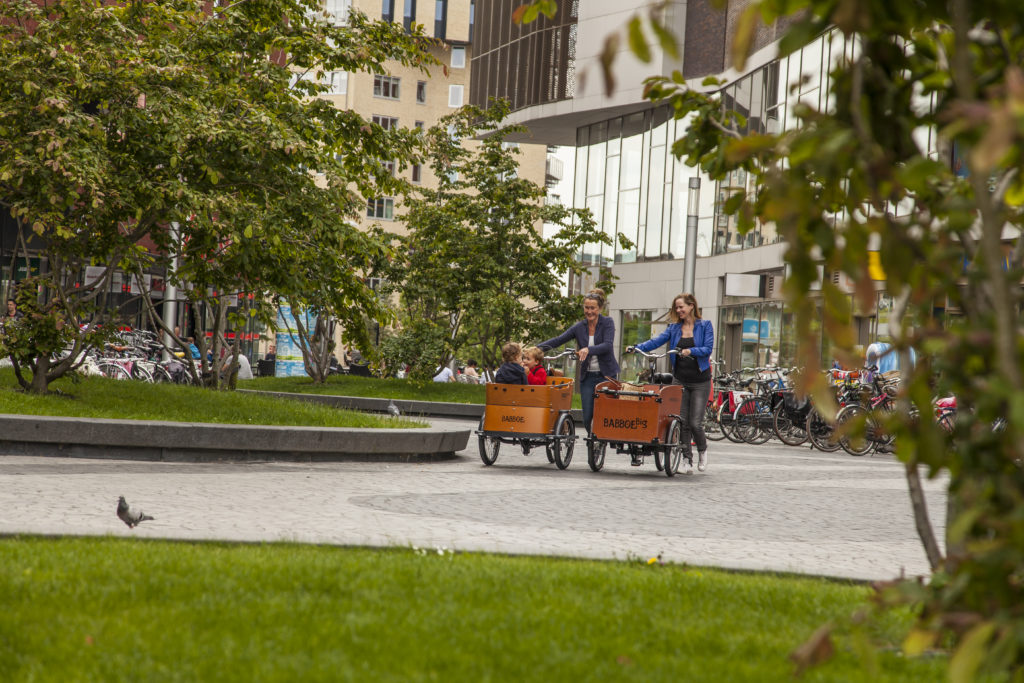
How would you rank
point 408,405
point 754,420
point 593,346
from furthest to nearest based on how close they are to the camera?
1. point 408,405
2. point 754,420
3. point 593,346

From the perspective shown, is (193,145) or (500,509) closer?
(500,509)

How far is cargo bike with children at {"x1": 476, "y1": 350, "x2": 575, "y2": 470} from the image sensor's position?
1272 centimetres

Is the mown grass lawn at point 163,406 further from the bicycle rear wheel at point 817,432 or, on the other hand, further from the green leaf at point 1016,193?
the green leaf at point 1016,193

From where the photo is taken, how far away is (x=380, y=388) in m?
27.5

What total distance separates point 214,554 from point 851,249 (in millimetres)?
4211

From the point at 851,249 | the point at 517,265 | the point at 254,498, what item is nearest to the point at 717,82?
the point at 851,249

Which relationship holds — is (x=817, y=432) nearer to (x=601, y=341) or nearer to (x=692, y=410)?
(x=692, y=410)

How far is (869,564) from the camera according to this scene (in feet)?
22.2

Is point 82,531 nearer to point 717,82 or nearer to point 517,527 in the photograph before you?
point 517,527

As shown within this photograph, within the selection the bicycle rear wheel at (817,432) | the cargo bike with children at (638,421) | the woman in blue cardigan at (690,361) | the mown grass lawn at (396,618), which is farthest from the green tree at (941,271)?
the bicycle rear wheel at (817,432)

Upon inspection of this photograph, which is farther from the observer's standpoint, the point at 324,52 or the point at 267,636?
the point at 324,52

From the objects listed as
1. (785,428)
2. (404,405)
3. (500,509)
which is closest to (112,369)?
(404,405)

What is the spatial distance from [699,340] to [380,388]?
51.8 ft

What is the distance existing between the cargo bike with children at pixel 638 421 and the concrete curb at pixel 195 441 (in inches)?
73.0
